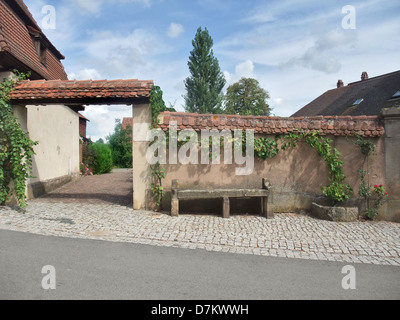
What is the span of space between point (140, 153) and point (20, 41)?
18.9ft

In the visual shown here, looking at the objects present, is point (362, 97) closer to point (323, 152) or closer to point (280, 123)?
point (323, 152)

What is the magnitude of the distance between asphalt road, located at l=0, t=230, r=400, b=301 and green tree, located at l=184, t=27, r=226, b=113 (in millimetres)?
27650

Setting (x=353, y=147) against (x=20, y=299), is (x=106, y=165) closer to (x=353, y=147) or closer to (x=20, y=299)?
(x=353, y=147)

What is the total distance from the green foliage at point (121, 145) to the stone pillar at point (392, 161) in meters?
19.7

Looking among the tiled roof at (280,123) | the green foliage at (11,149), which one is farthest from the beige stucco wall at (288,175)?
the green foliage at (11,149)

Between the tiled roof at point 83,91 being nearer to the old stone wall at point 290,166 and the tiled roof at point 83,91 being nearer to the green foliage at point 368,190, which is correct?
the old stone wall at point 290,166

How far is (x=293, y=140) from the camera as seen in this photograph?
7355mm

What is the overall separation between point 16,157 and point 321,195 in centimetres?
724

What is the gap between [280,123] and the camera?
7348 millimetres

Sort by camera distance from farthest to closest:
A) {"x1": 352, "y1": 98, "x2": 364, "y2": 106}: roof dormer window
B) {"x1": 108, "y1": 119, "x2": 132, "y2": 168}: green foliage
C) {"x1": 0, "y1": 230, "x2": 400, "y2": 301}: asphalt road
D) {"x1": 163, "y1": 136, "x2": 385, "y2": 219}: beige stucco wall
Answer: {"x1": 108, "y1": 119, "x2": 132, "y2": 168}: green foliage < {"x1": 352, "y1": 98, "x2": 364, "y2": 106}: roof dormer window < {"x1": 163, "y1": 136, "x2": 385, "y2": 219}: beige stucco wall < {"x1": 0, "y1": 230, "x2": 400, "y2": 301}: asphalt road

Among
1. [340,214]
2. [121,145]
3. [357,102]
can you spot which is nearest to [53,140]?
[340,214]

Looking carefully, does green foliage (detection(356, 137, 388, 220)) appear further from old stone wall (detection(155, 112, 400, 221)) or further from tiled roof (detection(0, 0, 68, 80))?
tiled roof (detection(0, 0, 68, 80))

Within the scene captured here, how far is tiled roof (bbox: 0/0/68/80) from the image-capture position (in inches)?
314

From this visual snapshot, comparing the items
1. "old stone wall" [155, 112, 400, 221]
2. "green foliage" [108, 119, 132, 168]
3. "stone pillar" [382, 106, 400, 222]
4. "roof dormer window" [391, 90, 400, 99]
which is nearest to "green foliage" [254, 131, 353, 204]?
"old stone wall" [155, 112, 400, 221]
